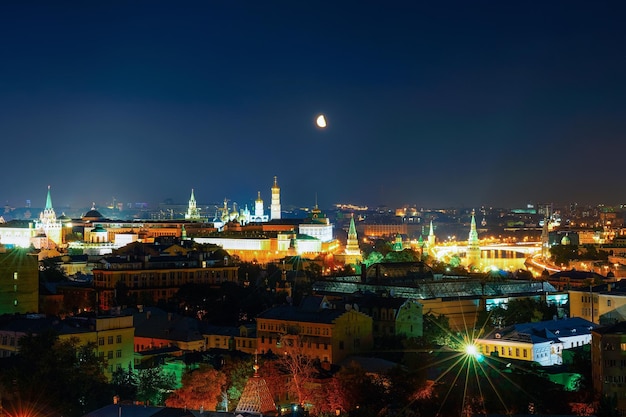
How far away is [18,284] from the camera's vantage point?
52.4m

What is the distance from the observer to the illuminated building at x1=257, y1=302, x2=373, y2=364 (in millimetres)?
41409

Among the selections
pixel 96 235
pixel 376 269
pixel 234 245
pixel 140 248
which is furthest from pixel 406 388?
pixel 96 235

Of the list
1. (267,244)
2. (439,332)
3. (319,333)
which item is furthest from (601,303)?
(267,244)

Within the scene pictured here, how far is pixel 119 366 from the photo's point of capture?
38156 mm

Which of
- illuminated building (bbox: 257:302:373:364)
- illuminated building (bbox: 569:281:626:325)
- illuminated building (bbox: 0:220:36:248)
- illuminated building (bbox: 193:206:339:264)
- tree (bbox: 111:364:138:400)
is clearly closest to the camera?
tree (bbox: 111:364:138:400)

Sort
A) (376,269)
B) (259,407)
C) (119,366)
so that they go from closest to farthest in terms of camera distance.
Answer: (259,407), (119,366), (376,269)

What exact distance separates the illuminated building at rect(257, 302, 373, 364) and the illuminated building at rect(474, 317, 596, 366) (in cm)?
447

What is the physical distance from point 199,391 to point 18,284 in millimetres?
21818

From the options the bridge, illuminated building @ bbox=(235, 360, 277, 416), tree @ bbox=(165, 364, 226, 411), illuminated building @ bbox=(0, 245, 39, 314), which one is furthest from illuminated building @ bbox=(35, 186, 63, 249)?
illuminated building @ bbox=(235, 360, 277, 416)

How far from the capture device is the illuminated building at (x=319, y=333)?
136ft

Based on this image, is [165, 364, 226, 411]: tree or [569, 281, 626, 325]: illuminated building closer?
[165, 364, 226, 411]: tree

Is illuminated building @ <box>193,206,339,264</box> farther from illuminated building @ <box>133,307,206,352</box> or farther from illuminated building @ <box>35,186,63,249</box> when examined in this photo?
illuminated building @ <box>133,307,206,352</box>

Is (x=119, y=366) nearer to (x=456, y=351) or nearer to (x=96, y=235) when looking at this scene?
(x=456, y=351)

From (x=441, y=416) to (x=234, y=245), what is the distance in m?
78.0
